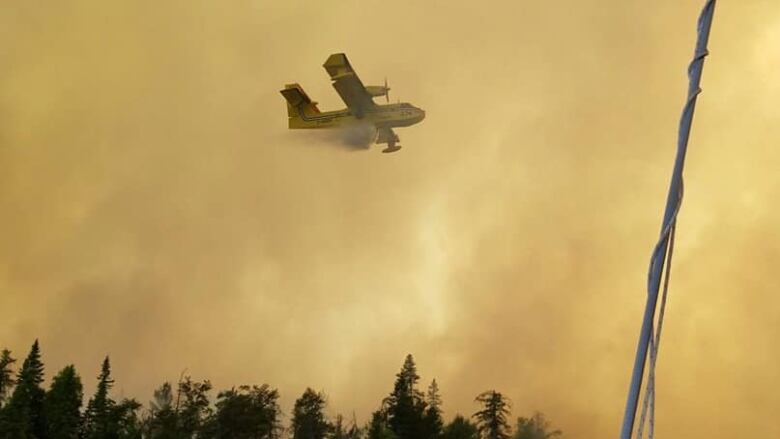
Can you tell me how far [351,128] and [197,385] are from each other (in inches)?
2514

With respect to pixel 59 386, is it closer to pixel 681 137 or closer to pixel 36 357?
pixel 36 357

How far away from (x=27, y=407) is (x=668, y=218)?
112 metres

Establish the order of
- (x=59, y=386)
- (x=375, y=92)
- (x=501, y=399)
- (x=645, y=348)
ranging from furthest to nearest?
(x=501, y=399) → (x=59, y=386) → (x=375, y=92) → (x=645, y=348)

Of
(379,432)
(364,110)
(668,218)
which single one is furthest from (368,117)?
(668,218)

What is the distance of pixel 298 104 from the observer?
333 ft

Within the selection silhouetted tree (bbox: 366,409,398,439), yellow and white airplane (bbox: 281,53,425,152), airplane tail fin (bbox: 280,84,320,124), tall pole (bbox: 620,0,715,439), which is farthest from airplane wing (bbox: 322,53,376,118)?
tall pole (bbox: 620,0,715,439)

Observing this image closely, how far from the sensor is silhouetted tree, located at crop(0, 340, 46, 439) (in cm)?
10700

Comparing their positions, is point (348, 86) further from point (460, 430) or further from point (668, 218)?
point (668, 218)

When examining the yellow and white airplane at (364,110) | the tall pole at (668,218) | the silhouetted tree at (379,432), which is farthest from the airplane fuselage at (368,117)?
the tall pole at (668,218)

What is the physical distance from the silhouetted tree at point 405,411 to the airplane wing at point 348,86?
4605 centimetres

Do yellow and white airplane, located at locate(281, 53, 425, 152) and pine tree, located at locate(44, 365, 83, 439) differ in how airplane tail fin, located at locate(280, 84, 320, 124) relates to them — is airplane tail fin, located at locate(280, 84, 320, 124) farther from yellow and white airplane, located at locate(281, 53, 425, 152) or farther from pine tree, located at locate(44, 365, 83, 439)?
pine tree, located at locate(44, 365, 83, 439)

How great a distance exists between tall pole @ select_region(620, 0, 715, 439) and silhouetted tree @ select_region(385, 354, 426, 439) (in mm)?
116074

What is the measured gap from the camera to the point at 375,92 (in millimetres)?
91500

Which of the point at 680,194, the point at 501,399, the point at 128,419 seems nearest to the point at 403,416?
the point at 501,399
